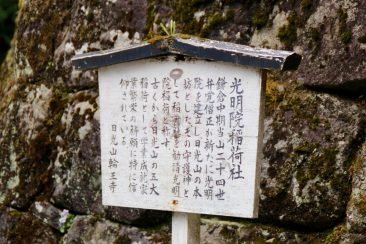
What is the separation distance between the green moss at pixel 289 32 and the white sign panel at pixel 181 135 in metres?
1.28

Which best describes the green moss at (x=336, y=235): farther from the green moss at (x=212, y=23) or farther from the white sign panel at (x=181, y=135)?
the green moss at (x=212, y=23)

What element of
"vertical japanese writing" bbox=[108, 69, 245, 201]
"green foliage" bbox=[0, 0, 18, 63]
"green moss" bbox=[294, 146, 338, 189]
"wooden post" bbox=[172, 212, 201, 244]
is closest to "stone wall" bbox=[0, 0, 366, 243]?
"green moss" bbox=[294, 146, 338, 189]

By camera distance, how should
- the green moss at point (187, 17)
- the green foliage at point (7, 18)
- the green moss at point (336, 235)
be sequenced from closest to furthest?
the green moss at point (336, 235), the green moss at point (187, 17), the green foliage at point (7, 18)

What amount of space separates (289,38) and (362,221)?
140 cm

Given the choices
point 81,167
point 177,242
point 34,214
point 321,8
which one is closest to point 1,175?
point 34,214

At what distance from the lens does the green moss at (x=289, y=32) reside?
4.57 m

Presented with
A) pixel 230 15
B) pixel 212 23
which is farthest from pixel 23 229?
pixel 230 15

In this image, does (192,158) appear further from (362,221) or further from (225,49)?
(362,221)

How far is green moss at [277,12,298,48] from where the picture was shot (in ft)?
15.0

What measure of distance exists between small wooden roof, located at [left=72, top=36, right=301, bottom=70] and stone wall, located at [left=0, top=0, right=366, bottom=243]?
95cm

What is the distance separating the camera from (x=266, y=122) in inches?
179

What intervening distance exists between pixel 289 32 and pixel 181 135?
1.47m

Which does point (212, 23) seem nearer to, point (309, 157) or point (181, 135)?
point (309, 157)

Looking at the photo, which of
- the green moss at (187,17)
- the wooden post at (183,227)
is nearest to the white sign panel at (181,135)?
the wooden post at (183,227)
